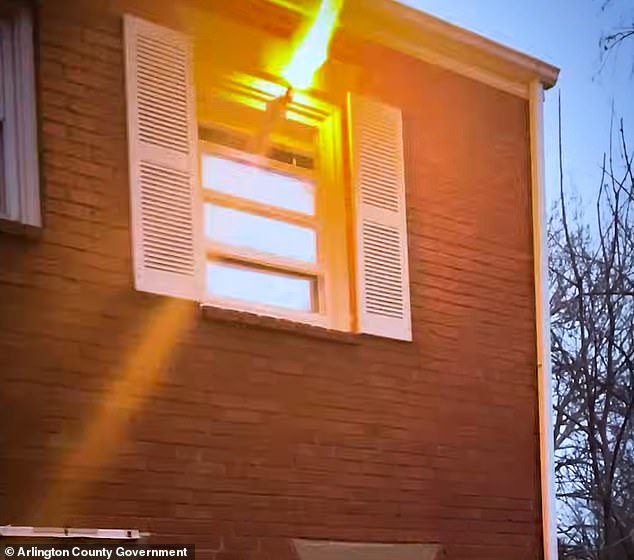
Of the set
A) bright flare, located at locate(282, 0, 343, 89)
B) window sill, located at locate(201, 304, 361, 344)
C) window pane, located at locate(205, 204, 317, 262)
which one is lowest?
window sill, located at locate(201, 304, 361, 344)

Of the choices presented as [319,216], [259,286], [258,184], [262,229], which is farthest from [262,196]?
[259,286]

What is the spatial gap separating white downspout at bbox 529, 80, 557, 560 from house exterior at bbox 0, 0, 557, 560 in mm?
21

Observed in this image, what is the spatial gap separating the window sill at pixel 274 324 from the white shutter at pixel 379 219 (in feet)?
0.63

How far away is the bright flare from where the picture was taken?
22.6ft

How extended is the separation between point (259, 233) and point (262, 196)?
22 cm

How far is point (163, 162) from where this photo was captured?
6.19 metres

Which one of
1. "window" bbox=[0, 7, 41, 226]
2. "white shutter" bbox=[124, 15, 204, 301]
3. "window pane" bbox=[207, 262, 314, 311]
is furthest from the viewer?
"window pane" bbox=[207, 262, 314, 311]

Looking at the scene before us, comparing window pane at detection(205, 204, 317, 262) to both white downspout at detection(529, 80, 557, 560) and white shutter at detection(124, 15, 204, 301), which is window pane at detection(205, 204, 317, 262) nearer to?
white shutter at detection(124, 15, 204, 301)

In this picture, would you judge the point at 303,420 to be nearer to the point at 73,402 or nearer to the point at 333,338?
the point at 333,338

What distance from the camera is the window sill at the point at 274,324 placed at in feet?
20.2

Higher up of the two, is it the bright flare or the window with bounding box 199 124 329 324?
the bright flare

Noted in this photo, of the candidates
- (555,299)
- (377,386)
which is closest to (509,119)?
(377,386)

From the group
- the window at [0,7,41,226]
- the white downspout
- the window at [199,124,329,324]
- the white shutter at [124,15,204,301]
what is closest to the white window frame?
the window at [199,124,329,324]

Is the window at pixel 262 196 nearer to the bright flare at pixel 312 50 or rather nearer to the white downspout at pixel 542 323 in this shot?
the bright flare at pixel 312 50
